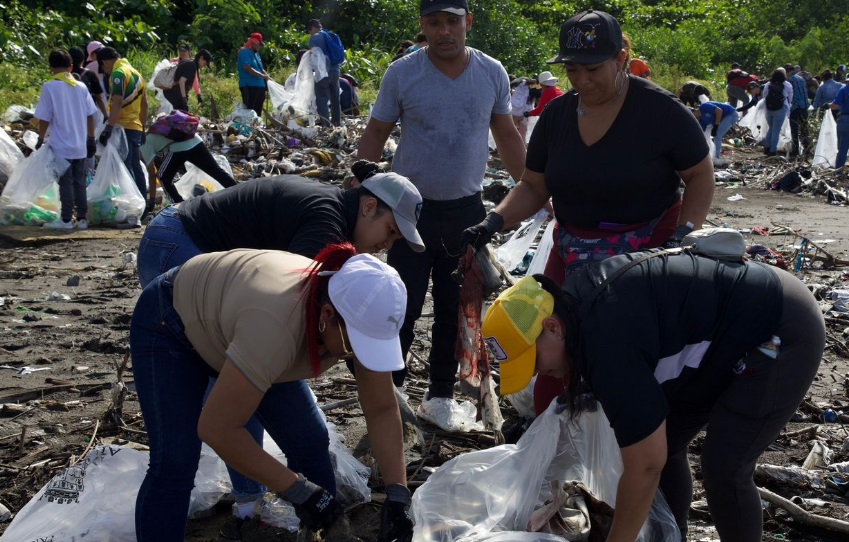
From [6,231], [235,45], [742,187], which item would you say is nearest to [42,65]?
[235,45]

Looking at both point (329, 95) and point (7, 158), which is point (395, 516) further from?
point (329, 95)

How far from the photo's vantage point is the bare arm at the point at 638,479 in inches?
84.2

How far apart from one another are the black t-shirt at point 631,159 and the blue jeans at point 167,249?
130 centimetres

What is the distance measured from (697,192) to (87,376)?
3287mm

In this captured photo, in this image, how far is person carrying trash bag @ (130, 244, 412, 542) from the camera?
219 centimetres

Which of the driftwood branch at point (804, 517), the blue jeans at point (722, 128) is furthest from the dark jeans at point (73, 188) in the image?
the blue jeans at point (722, 128)

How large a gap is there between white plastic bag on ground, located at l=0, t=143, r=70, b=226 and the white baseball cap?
22.2 feet

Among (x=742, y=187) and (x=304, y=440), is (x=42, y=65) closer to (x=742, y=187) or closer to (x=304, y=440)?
(x=742, y=187)

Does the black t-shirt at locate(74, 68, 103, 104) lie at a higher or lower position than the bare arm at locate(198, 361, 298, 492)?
higher

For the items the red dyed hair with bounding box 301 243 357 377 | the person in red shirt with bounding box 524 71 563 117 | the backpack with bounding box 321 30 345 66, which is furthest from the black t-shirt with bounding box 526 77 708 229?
the backpack with bounding box 321 30 345 66

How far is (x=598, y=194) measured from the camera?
302 cm

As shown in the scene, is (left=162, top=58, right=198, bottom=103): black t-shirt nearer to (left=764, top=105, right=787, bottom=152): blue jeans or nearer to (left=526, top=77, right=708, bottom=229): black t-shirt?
(left=526, top=77, right=708, bottom=229): black t-shirt

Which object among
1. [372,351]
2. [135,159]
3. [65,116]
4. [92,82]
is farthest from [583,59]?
[92,82]

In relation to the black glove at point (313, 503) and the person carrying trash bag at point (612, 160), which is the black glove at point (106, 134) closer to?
the person carrying trash bag at point (612, 160)
